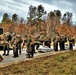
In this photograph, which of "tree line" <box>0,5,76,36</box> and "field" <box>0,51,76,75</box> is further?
"tree line" <box>0,5,76,36</box>

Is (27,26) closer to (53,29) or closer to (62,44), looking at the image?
(53,29)

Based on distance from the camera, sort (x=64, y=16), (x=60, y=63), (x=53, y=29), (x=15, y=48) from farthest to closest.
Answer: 1. (x=64, y=16)
2. (x=53, y=29)
3. (x=15, y=48)
4. (x=60, y=63)

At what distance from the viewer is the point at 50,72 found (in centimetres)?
1691

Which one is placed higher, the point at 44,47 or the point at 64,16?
the point at 64,16

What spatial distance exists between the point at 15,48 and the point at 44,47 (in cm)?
1280

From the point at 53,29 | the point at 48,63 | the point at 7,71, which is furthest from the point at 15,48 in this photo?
the point at 53,29

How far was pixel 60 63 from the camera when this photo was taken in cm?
1989

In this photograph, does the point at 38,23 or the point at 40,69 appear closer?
the point at 40,69

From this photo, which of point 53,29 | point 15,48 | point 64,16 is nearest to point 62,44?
point 15,48

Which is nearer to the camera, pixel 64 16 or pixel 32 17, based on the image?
pixel 32 17

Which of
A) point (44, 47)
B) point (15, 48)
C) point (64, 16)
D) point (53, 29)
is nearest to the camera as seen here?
point (15, 48)

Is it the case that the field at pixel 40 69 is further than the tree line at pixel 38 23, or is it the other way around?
the tree line at pixel 38 23

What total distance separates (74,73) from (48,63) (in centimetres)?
400

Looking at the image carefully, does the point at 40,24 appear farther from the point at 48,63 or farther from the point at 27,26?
the point at 48,63
